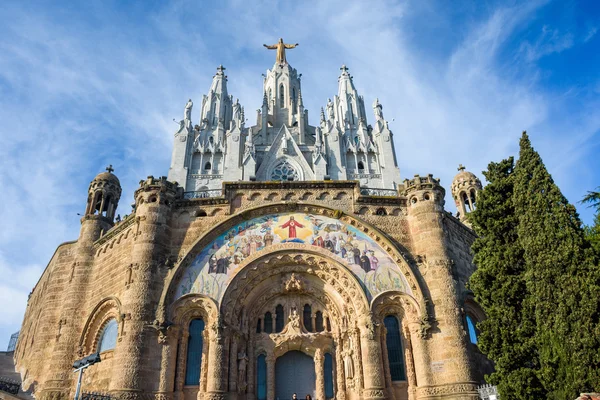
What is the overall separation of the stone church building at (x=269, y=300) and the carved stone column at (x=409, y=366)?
6cm

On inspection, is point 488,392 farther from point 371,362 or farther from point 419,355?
point 371,362

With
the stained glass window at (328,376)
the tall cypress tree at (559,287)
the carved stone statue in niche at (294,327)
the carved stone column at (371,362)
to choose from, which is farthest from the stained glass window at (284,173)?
the tall cypress tree at (559,287)

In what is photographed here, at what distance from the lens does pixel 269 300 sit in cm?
1914

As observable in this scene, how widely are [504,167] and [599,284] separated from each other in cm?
519

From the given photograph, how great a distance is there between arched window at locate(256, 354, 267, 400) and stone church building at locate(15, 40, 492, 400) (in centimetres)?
6

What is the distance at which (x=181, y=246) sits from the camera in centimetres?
1900

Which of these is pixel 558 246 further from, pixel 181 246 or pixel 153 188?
pixel 153 188

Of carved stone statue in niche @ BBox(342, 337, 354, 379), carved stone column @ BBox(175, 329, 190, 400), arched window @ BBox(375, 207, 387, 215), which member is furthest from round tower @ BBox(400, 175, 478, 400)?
carved stone column @ BBox(175, 329, 190, 400)

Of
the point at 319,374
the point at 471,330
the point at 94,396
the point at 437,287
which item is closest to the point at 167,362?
the point at 94,396

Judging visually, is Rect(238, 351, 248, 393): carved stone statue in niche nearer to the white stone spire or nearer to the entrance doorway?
the entrance doorway

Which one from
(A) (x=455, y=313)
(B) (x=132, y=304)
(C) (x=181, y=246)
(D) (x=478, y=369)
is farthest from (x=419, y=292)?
(B) (x=132, y=304)

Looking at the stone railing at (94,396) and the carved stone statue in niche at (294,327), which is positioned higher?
the carved stone statue in niche at (294,327)

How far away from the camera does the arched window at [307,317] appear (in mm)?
18922

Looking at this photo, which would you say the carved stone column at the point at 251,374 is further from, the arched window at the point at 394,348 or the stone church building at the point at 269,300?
the arched window at the point at 394,348
